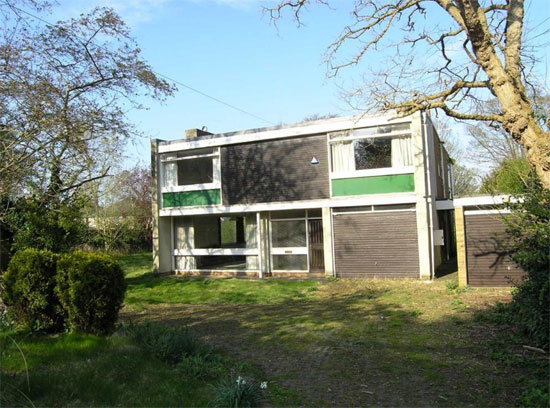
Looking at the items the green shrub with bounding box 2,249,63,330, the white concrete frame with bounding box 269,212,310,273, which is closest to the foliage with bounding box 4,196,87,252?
the green shrub with bounding box 2,249,63,330

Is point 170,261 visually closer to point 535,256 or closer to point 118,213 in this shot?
point 118,213

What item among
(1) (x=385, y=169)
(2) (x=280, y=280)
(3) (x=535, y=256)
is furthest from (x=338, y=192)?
(3) (x=535, y=256)

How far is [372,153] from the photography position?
50.5 ft

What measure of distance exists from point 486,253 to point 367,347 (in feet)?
21.3

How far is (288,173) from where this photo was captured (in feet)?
54.4

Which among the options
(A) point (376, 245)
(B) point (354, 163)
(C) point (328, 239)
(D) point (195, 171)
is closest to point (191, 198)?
(D) point (195, 171)

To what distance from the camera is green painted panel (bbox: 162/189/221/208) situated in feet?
58.6

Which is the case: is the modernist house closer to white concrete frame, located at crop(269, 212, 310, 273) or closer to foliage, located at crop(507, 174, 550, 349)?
white concrete frame, located at crop(269, 212, 310, 273)

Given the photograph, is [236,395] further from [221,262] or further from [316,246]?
[221,262]

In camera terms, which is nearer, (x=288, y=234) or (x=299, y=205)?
(x=299, y=205)

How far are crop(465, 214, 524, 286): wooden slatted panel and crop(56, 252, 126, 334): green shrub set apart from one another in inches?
369

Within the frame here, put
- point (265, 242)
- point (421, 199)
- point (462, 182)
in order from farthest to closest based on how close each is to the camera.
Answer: point (462, 182) < point (265, 242) < point (421, 199)

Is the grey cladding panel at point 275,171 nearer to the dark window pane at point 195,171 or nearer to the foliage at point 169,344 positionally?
the dark window pane at point 195,171

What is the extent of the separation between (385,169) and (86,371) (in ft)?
38.8
